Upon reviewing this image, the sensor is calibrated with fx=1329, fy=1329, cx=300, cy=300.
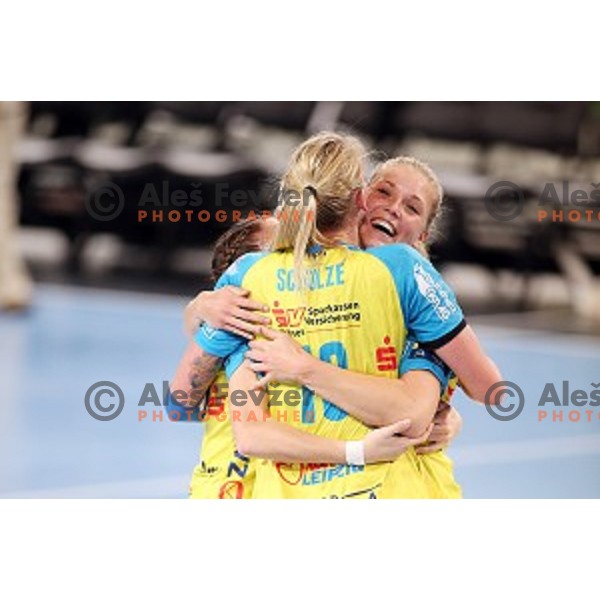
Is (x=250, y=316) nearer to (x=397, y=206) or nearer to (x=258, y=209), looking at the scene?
(x=397, y=206)

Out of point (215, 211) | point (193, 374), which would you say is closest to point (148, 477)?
point (215, 211)

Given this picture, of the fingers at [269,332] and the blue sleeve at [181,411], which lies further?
the blue sleeve at [181,411]

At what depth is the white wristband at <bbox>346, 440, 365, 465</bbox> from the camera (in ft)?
9.43

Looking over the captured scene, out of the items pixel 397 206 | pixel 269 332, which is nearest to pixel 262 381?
pixel 269 332

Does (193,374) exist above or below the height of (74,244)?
below

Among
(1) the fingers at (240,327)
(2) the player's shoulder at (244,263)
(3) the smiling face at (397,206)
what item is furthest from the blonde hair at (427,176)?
(1) the fingers at (240,327)

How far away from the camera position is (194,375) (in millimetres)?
2979

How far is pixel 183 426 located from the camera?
16.4ft

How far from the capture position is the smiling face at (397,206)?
3039mm

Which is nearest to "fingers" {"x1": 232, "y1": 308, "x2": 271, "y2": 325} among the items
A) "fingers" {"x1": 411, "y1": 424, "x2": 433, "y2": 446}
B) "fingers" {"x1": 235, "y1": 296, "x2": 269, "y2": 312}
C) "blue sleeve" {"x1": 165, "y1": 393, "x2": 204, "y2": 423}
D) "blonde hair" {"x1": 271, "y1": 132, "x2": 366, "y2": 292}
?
"fingers" {"x1": 235, "y1": 296, "x2": 269, "y2": 312}

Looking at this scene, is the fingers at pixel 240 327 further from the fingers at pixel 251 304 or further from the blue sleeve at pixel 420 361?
the blue sleeve at pixel 420 361

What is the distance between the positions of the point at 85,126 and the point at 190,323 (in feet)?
6.54

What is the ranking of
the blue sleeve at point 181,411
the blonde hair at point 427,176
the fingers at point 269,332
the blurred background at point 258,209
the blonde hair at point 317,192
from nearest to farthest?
the blonde hair at point 317,192
the fingers at point 269,332
the blue sleeve at point 181,411
the blonde hair at point 427,176
the blurred background at point 258,209

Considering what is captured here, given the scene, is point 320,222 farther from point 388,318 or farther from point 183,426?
point 183,426
